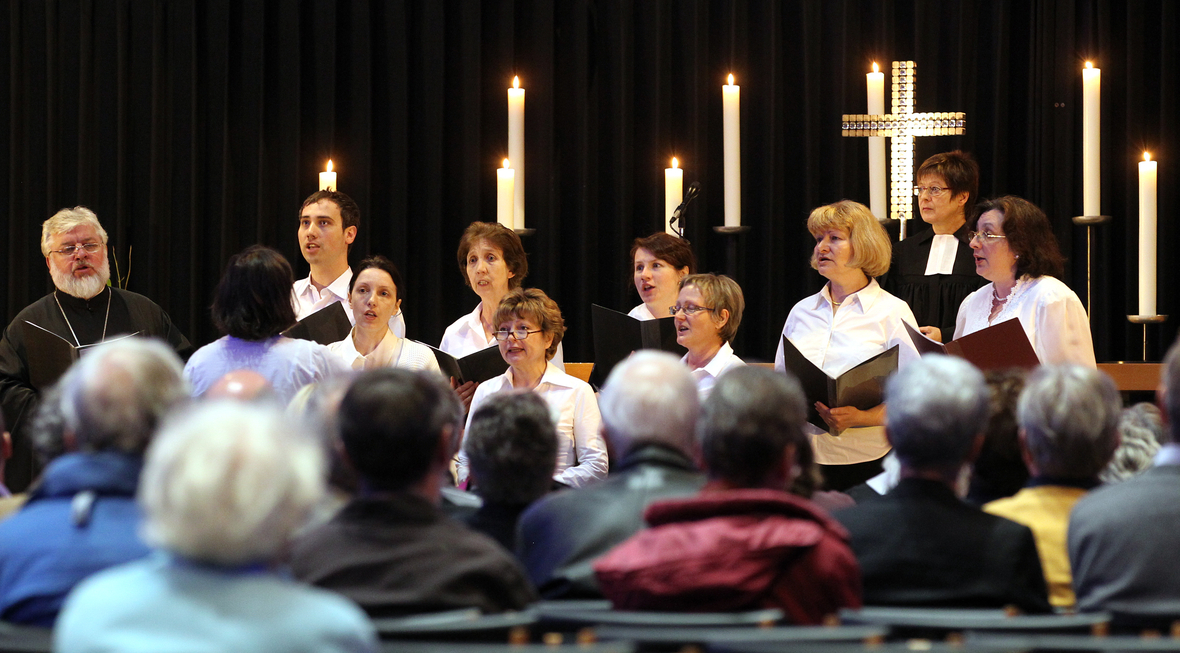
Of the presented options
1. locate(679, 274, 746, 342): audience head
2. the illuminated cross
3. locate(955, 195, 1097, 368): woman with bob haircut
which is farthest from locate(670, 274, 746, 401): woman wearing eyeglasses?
the illuminated cross

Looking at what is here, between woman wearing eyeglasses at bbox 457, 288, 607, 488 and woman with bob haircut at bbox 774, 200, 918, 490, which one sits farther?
woman with bob haircut at bbox 774, 200, 918, 490

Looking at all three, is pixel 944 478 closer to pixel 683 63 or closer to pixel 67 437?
pixel 67 437

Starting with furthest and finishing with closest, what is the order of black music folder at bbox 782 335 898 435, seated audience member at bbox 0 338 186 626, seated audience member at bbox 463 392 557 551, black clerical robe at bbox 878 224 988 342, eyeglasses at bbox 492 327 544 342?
black clerical robe at bbox 878 224 988 342 < eyeglasses at bbox 492 327 544 342 < black music folder at bbox 782 335 898 435 < seated audience member at bbox 463 392 557 551 < seated audience member at bbox 0 338 186 626

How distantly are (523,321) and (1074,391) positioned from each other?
2178 millimetres

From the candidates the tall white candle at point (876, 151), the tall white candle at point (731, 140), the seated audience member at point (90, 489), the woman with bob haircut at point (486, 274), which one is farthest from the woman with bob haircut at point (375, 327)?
the seated audience member at point (90, 489)

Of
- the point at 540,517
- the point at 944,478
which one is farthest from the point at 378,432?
the point at 944,478

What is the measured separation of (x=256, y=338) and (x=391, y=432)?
64.3 inches

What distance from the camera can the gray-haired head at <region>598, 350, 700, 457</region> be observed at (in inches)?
93.3

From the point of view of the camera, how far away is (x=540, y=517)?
234cm

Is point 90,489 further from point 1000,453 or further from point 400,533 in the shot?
point 1000,453

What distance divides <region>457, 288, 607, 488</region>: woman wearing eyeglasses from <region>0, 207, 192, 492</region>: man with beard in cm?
141

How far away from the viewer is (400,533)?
195 centimetres

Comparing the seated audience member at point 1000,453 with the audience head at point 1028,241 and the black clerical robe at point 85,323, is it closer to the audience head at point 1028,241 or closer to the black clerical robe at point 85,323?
the audience head at point 1028,241

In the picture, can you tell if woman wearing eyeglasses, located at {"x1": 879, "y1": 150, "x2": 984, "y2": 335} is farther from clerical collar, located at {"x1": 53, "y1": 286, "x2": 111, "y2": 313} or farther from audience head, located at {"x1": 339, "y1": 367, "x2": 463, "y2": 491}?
audience head, located at {"x1": 339, "y1": 367, "x2": 463, "y2": 491}
